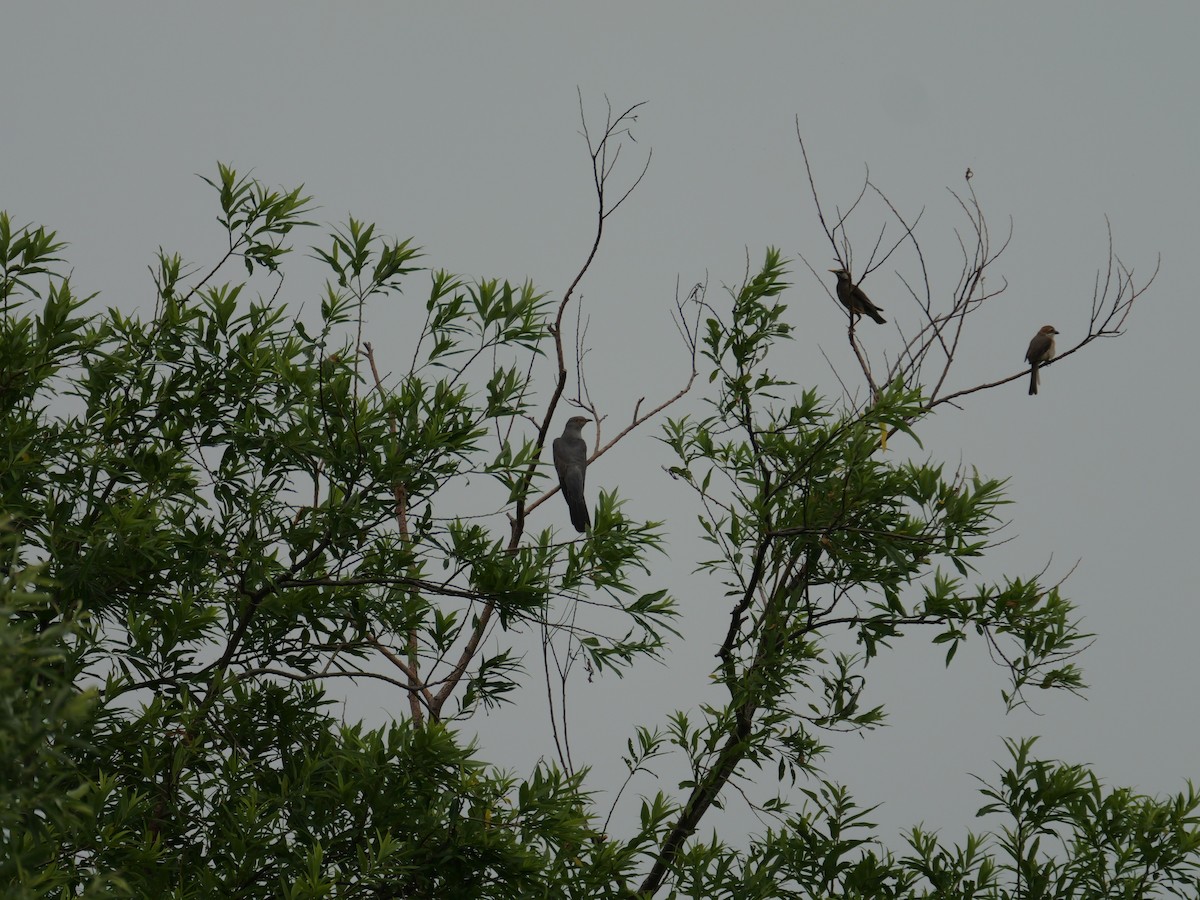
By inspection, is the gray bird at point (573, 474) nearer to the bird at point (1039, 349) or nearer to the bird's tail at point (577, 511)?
the bird's tail at point (577, 511)

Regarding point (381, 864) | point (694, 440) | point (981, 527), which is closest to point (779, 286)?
point (694, 440)

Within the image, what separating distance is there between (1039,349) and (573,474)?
4.68 m

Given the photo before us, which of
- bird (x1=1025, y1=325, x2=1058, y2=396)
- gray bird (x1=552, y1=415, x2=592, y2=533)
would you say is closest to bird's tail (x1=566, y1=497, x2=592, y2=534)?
gray bird (x1=552, y1=415, x2=592, y2=533)

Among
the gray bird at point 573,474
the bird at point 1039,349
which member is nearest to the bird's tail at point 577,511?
the gray bird at point 573,474

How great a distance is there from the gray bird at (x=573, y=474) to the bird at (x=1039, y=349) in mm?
4308

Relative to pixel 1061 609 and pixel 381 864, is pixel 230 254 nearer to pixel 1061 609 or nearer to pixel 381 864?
pixel 381 864

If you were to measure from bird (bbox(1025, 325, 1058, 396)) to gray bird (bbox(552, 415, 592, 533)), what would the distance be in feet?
A: 14.1

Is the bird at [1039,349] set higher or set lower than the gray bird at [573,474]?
higher

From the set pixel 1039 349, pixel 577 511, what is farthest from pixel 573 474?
pixel 1039 349

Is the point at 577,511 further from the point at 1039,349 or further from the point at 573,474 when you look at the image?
the point at 1039,349

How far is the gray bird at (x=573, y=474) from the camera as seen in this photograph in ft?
19.4

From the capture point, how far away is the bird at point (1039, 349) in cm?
891

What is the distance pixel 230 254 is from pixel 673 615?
90.7 inches

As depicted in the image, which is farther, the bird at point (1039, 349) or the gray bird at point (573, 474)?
the bird at point (1039, 349)
